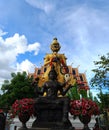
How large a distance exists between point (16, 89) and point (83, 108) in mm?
21294

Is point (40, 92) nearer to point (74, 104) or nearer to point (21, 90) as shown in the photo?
point (74, 104)

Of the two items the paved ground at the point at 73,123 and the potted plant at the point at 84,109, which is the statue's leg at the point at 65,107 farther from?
the paved ground at the point at 73,123

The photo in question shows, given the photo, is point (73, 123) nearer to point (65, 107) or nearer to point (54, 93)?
point (54, 93)

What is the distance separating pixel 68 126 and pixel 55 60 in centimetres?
899

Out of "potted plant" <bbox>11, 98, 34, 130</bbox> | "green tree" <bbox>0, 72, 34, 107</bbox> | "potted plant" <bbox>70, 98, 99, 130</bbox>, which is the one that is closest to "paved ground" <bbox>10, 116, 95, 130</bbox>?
"potted plant" <bbox>11, 98, 34, 130</bbox>

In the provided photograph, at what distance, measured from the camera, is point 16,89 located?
31.3 metres

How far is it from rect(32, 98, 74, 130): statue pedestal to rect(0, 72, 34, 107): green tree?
1977cm

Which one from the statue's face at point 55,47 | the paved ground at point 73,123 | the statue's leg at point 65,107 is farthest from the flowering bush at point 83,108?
the statue's face at point 55,47

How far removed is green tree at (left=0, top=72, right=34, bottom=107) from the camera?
3075cm

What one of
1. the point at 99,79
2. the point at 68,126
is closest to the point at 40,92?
the point at 68,126

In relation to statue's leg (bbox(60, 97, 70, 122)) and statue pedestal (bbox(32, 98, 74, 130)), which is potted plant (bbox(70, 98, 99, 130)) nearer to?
statue's leg (bbox(60, 97, 70, 122))

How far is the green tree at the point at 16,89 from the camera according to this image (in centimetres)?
3075

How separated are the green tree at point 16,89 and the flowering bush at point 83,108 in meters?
20.3

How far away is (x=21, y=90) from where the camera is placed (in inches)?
1228
